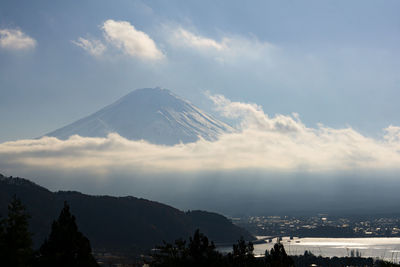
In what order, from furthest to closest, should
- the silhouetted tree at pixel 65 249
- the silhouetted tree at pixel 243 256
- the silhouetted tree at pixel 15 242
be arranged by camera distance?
1. the silhouetted tree at pixel 243 256
2. the silhouetted tree at pixel 65 249
3. the silhouetted tree at pixel 15 242

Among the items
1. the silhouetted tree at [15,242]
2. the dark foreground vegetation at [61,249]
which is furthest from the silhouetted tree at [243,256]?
the silhouetted tree at [15,242]

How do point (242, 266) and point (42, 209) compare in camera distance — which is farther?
point (42, 209)

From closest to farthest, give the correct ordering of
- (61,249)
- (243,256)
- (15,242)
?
(15,242)
(61,249)
(243,256)

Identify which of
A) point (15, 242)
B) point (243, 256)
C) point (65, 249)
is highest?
point (15, 242)

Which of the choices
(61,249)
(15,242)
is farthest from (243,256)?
(15,242)

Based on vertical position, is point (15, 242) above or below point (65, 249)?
above

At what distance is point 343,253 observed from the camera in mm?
178500

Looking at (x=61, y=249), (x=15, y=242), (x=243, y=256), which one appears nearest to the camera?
(x=15, y=242)

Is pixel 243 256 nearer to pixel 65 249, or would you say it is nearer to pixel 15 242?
pixel 65 249

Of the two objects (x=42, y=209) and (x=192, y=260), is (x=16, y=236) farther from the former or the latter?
(x=42, y=209)

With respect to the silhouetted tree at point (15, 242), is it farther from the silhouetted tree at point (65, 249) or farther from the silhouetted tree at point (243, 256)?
the silhouetted tree at point (243, 256)

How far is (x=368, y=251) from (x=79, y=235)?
6801 inches

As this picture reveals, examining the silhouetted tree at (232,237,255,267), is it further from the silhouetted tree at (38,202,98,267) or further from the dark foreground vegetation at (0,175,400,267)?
the silhouetted tree at (38,202,98,267)

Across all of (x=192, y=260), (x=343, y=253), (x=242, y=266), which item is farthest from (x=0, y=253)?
(x=343, y=253)
